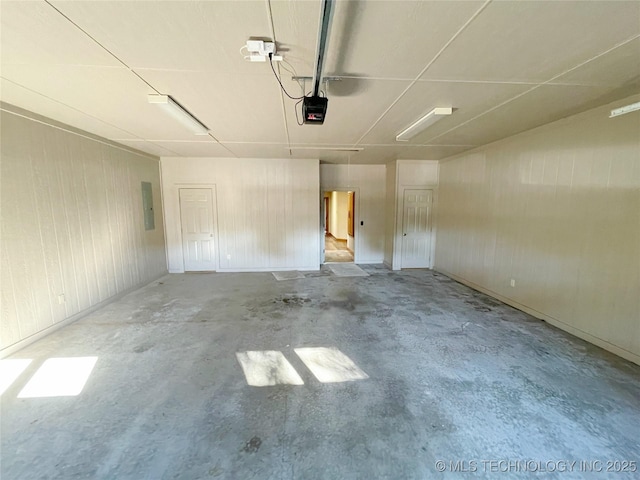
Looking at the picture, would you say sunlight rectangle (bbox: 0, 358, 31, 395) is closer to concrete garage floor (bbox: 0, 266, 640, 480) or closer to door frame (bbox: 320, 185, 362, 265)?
concrete garage floor (bbox: 0, 266, 640, 480)

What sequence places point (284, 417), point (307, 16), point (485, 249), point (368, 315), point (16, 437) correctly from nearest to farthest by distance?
point (307, 16) < point (16, 437) < point (284, 417) < point (368, 315) < point (485, 249)

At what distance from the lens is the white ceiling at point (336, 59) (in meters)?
1.45

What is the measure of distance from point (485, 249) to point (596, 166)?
1.98m

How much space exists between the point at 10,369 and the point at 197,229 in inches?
149

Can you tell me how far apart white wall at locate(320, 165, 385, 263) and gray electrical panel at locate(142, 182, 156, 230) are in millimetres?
3898

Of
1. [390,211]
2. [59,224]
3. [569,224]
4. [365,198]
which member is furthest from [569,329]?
[59,224]

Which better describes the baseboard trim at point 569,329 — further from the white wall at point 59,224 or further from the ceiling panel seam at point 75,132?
the ceiling panel seam at point 75,132

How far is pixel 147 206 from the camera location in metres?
5.12

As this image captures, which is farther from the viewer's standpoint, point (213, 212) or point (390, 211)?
point (390, 211)

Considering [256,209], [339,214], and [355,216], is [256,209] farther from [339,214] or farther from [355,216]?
[339,214]

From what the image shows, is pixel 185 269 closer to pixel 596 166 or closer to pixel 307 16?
pixel 307 16

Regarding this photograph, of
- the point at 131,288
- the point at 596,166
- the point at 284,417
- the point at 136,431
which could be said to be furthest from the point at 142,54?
the point at 596,166

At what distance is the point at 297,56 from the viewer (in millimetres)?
1865

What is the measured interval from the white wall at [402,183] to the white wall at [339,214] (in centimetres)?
390
